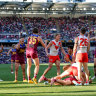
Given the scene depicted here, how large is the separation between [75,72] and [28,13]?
161 feet

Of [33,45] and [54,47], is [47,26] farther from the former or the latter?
[33,45]

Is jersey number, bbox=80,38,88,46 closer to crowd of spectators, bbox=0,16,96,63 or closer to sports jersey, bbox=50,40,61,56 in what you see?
sports jersey, bbox=50,40,61,56

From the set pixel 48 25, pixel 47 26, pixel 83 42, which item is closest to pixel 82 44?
pixel 83 42

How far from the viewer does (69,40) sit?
53.0 meters

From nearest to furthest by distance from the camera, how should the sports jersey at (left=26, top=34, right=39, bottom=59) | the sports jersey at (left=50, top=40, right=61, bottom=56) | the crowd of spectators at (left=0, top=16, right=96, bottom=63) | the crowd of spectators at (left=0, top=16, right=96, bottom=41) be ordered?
the sports jersey at (left=26, top=34, right=39, bottom=59) < the sports jersey at (left=50, top=40, right=61, bottom=56) < the crowd of spectators at (left=0, top=16, right=96, bottom=63) < the crowd of spectators at (left=0, top=16, right=96, bottom=41)

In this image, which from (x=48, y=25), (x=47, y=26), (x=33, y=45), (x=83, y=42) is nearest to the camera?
(x=83, y=42)

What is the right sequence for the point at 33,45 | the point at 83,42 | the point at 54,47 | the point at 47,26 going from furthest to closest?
the point at 47,26, the point at 54,47, the point at 33,45, the point at 83,42

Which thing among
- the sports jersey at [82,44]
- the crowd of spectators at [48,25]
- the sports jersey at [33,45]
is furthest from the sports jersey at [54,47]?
the crowd of spectators at [48,25]

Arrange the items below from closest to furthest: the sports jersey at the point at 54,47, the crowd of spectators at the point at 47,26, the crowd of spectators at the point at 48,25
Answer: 1. the sports jersey at the point at 54,47
2. the crowd of spectators at the point at 47,26
3. the crowd of spectators at the point at 48,25

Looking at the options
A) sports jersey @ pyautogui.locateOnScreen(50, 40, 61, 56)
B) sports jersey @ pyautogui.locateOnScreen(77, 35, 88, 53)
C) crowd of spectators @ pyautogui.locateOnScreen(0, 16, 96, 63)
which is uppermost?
sports jersey @ pyautogui.locateOnScreen(77, 35, 88, 53)

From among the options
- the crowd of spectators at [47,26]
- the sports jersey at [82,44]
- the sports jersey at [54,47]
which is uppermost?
the sports jersey at [82,44]

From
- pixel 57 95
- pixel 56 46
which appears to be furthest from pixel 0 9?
pixel 57 95

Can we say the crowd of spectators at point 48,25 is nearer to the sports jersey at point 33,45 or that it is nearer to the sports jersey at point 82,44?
the sports jersey at point 33,45

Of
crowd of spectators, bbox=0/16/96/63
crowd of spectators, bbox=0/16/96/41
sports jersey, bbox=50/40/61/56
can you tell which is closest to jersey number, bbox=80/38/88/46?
sports jersey, bbox=50/40/61/56
